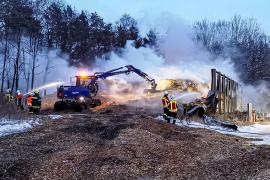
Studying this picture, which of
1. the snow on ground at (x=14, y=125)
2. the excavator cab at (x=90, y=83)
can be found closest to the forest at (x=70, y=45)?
the excavator cab at (x=90, y=83)

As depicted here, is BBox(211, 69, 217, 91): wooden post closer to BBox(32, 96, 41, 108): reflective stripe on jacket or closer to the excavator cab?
the excavator cab

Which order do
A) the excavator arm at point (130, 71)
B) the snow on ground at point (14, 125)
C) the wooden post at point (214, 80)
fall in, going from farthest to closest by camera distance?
1. the excavator arm at point (130, 71)
2. the wooden post at point (214, 80)
3. the snow on ground at point (14, 125)

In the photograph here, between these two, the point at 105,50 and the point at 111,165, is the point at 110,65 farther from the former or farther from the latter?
the point at 111,165

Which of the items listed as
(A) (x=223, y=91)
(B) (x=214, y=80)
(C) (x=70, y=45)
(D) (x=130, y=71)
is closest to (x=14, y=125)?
(B) (x=214, y=80)

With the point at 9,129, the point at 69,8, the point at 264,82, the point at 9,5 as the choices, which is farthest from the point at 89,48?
the point at 9,129

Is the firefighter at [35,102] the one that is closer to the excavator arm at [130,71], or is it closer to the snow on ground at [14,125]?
the snow on ground at [14,125]

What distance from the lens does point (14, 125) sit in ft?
59.5

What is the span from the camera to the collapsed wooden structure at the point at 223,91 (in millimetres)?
29150

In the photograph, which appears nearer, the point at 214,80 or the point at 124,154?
the point at 124,154

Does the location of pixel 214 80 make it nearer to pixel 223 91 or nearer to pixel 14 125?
pixel 223 91

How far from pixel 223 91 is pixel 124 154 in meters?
19.5

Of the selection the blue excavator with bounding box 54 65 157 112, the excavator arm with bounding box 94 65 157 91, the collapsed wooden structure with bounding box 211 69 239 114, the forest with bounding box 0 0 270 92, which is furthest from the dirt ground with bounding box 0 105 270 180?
the forest with bounding box 0 0 270 92

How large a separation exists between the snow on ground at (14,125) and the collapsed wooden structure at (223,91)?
12.9 meters

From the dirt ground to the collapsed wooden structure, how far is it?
38.4ft
